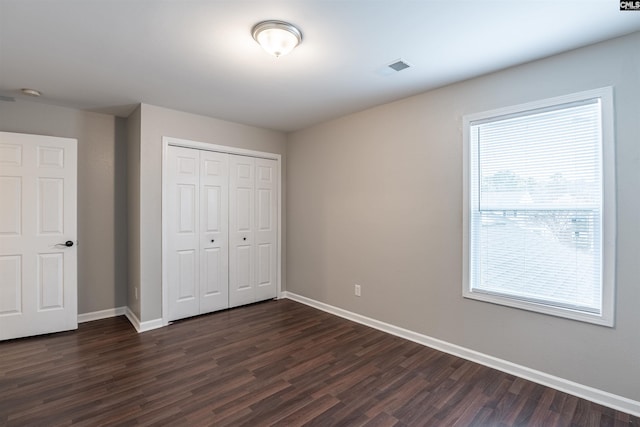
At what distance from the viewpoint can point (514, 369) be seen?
8.30 ft

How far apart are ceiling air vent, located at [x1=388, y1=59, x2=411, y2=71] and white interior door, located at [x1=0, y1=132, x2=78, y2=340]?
11.6 ft

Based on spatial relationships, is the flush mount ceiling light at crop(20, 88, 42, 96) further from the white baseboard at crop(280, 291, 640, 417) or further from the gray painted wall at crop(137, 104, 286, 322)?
the white baseboard at crop(280, 291, 640, 417)

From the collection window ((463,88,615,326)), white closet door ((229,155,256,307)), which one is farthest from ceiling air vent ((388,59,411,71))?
white closet door ((229,155,256,307))

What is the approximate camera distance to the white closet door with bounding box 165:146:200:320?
371 centimetres

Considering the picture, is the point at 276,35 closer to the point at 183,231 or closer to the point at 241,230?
the point at 183,231

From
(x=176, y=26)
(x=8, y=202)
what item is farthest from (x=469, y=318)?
(x=8, y=202)

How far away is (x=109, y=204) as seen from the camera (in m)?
3.90

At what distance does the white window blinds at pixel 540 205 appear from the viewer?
223cm

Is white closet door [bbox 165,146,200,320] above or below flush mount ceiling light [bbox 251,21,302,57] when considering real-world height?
below

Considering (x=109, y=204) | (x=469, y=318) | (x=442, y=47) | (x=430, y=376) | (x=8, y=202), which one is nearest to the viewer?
(x=442, y=47)

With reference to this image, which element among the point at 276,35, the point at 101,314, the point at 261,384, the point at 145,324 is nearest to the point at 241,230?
the point at 145,324

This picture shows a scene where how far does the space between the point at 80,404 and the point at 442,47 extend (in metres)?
3.65

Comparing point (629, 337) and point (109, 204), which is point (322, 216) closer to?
point (109, 204)

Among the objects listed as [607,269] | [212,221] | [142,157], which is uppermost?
[142,157]
